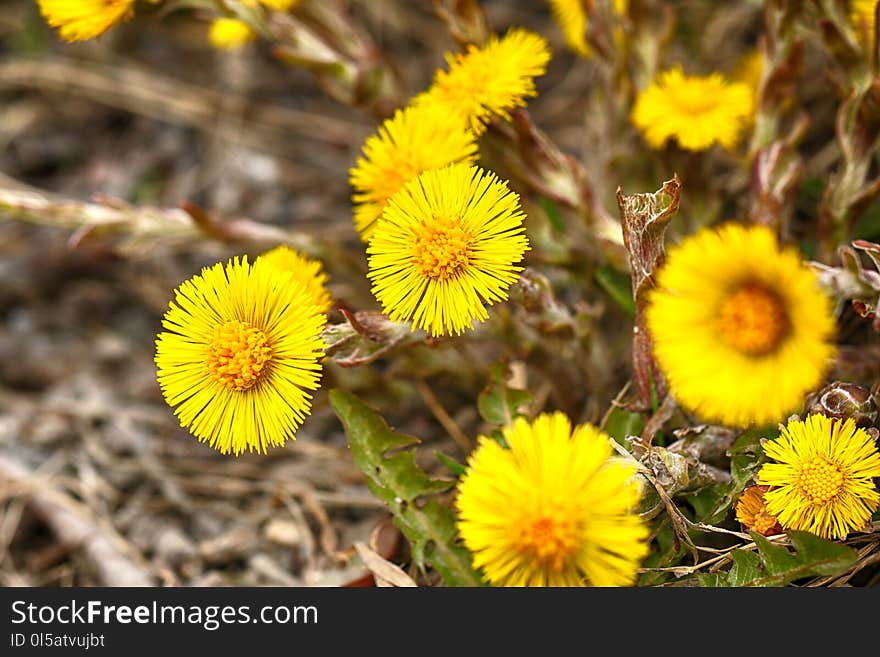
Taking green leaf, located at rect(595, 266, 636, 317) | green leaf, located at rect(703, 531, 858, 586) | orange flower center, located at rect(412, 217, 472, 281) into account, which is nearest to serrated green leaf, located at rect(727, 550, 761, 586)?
green leaf, located at rect(703, 531, 858, 586)

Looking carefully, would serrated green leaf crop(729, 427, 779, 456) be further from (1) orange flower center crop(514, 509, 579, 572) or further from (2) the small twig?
(2) the small twig

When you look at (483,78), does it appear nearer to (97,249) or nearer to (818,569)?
(818,569)

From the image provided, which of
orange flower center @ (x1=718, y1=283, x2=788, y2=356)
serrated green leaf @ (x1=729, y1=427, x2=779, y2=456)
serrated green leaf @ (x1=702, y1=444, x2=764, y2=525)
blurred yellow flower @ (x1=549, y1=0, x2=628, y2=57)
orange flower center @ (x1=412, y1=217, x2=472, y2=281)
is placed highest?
blurred yellow flower @ (x1=549, y1=0, x2=628, y2=57)

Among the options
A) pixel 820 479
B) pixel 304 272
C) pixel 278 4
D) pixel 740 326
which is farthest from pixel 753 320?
pixel 278 4

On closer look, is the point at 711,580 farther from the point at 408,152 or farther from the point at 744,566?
A: the point at 408,152

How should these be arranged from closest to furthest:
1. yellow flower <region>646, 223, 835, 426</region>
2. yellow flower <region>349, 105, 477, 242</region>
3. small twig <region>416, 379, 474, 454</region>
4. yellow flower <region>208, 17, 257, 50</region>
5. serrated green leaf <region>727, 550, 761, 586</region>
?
yellow flower <region>646, 223, 835, 426</region> → serrated green leaf <region>727, 550, 761, 586</region> → yellow flower <region>349, 105, 477, 242</region> → yellow flower <region>208, 17, 257, 50</region> → small twig <region>416, 379, 474, 454</region>

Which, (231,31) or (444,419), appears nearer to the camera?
(231,31)

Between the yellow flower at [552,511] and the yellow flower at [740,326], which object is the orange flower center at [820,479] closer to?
the yellow flower at [740,326]
